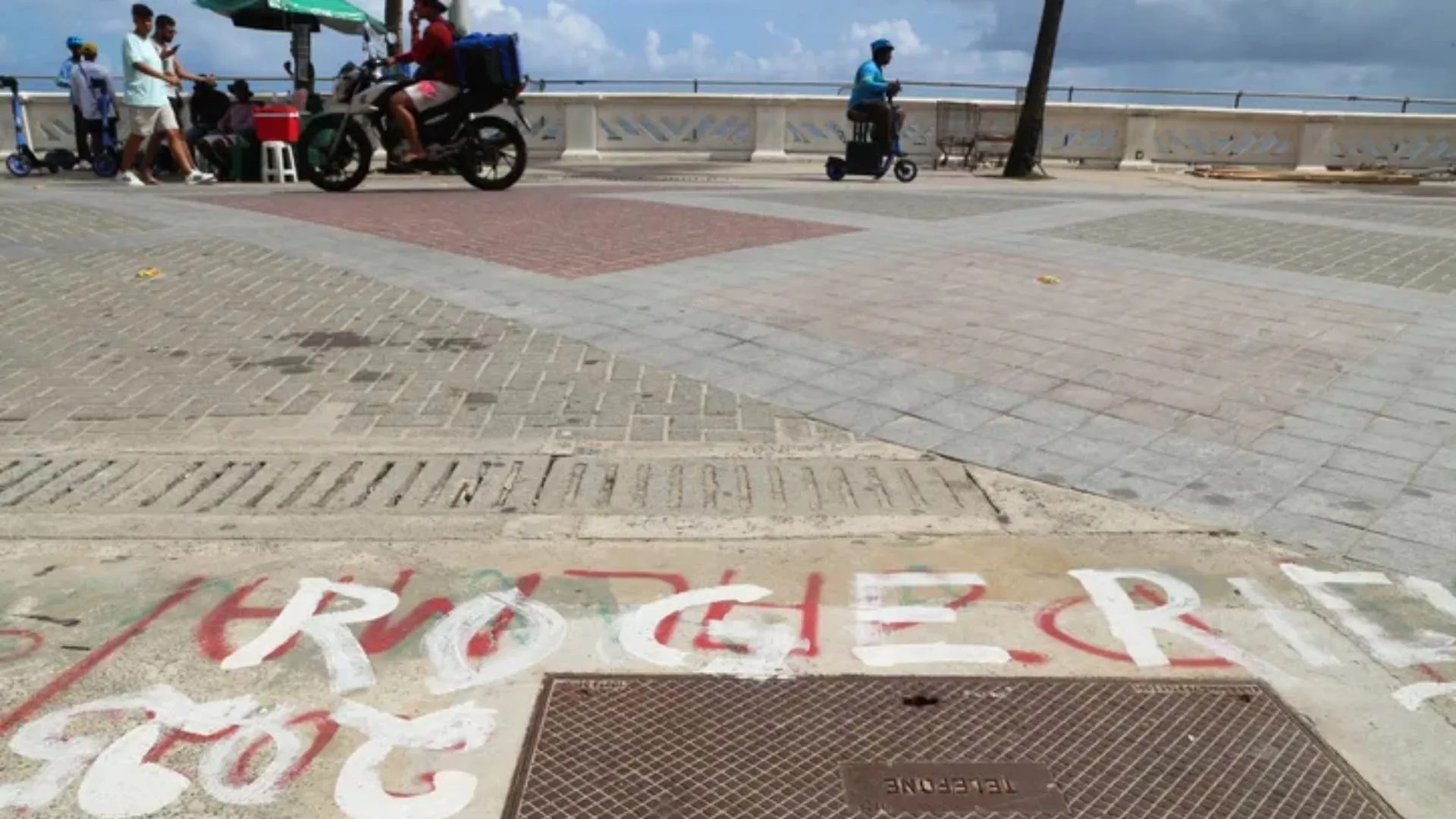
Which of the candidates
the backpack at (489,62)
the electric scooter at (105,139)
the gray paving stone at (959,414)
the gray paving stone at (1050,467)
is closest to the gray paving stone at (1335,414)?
the gray paving stone at (1050,467)

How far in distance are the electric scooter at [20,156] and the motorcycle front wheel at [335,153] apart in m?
5.23

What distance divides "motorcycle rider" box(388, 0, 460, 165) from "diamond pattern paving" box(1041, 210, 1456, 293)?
6.33 m

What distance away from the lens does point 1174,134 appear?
68.7 feet

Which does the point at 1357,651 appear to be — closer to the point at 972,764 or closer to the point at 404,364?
the point at 972,764

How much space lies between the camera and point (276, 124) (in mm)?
13664

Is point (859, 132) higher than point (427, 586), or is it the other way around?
point (859, 132)

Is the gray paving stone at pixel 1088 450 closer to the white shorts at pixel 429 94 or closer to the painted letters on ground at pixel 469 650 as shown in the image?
the painted letters on ground at pixel 469 650

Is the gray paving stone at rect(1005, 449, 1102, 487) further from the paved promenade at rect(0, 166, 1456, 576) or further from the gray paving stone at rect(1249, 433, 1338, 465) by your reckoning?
the gray paving stone at rect(1249, 433, 1338, 465)

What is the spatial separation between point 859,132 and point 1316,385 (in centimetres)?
1136

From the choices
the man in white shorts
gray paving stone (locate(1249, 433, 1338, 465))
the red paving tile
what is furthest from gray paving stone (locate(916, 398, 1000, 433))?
the man in white shorts

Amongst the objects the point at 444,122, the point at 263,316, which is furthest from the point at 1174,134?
the point at 263,316

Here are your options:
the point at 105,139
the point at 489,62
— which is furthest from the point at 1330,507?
the point at 105,139

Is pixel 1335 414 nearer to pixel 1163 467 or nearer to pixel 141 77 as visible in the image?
pixel 1163 467

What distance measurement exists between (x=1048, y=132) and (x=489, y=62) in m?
12.9
